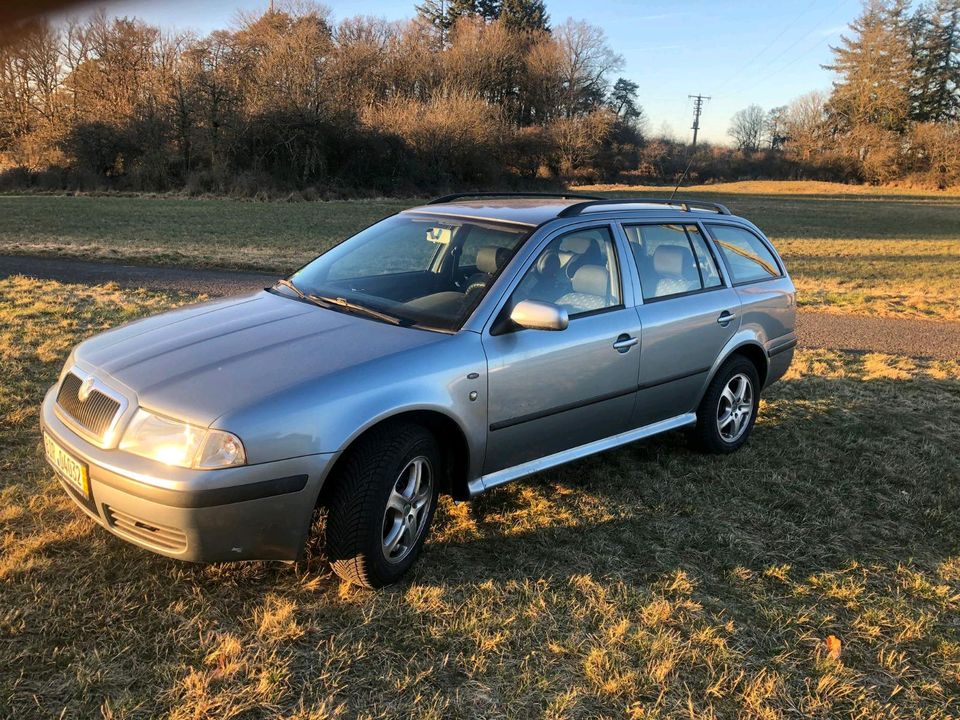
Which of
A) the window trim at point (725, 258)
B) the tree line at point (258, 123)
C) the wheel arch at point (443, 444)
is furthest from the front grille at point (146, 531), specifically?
the tree line at point (258, 123)

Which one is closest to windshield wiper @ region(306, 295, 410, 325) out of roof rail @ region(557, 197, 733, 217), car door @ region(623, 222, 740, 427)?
roof rail @ region(557, 197, 733, 217)

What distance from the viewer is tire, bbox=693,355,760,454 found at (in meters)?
4.72

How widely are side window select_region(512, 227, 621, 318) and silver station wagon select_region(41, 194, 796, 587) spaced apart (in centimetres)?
1

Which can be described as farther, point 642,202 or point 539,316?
point 642,202

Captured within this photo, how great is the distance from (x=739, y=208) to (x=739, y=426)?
34633 mm

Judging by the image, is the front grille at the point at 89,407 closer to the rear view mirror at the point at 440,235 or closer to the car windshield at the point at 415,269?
the car windshield at the point at 415,269

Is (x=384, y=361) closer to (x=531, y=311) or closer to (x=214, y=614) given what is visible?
(x=531, y=311)

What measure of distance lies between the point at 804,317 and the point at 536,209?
7235 mm

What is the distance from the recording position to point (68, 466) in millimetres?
2943

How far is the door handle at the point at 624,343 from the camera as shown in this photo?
3.89 meters

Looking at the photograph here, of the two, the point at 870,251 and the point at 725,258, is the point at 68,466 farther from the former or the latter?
the point at 870,251

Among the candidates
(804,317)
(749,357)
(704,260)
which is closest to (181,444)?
(704,260)

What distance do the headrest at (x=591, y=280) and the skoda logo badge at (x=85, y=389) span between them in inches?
94.4

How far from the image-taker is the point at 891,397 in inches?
251
